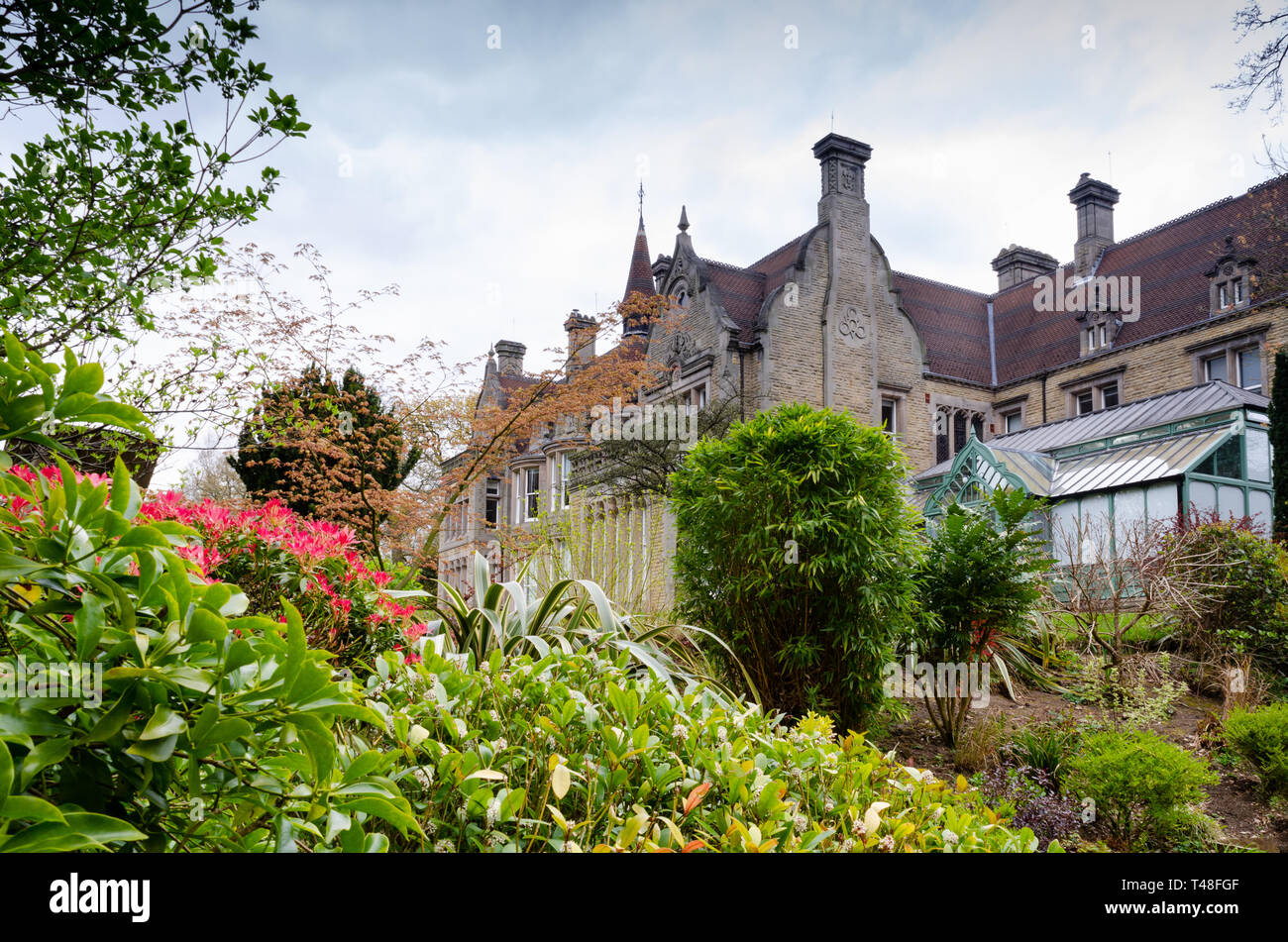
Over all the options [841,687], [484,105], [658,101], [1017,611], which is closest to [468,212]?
[484,105]

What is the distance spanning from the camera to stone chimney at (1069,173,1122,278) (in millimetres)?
26422

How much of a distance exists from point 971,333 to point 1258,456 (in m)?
13.7

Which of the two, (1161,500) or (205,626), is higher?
Result: (1161,500)

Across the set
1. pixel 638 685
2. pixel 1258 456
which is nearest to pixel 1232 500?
pixel 1258 456

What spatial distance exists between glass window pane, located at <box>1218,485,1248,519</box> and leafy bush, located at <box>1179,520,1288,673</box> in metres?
6.05

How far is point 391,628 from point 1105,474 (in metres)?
15.7

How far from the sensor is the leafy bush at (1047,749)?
20.0 ft

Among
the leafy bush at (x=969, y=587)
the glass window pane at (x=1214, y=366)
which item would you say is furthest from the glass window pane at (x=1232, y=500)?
→ the leafy bush at (x=969, y=587)

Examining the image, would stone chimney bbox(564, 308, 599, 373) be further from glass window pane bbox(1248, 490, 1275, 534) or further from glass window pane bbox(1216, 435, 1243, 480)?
glass window pane bbox(1248, 490, 1275, 534)

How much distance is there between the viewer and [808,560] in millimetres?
5492

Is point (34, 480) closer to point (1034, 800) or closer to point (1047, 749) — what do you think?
point (1034, 800)

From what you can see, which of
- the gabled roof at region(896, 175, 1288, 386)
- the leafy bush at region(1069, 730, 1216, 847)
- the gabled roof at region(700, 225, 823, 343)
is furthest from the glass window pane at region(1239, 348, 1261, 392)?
the leafy bush at region(1069, 730, 1216, 847)
